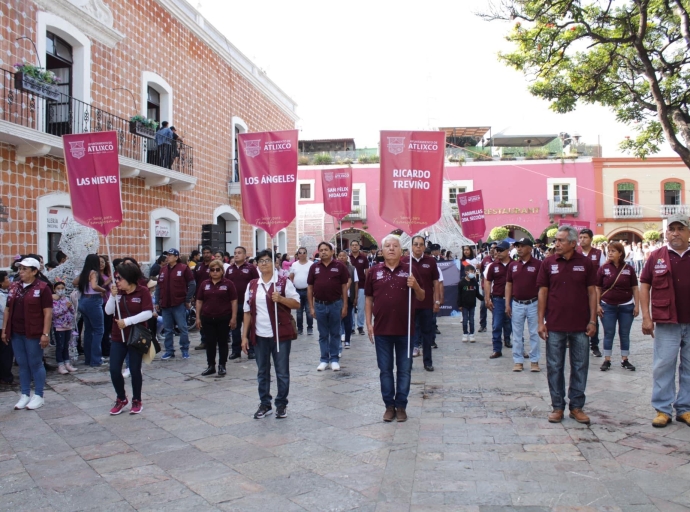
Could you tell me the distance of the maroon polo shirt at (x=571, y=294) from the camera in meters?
5.42

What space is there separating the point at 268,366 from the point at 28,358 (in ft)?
8.88

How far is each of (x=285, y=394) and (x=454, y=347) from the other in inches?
197

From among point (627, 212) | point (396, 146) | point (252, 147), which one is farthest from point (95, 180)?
point (627, 212)

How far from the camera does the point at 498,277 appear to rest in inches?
360

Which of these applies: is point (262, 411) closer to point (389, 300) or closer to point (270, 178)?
point (389, 300)

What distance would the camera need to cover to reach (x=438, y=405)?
6141mm

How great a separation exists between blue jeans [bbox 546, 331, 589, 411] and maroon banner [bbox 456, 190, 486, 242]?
979cm

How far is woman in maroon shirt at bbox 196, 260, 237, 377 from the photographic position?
8039 mm

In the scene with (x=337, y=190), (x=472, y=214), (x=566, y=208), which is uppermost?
(x=566, y=208)

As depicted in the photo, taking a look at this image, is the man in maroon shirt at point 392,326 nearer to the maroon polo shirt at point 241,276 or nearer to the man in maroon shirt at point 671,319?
the man in maroon shirt at point 671,319

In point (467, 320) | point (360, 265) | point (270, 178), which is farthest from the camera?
point (360, 265)

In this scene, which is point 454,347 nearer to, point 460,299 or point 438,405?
point 460,299

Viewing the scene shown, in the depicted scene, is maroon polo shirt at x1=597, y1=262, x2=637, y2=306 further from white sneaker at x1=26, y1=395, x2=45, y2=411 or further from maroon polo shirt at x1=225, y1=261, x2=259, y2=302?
white sneaker at x1=26, y1=395, x2=45, y2=411

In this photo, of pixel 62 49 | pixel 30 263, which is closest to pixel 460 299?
pixel 30 263
